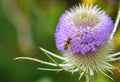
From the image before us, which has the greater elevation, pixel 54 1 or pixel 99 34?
pixel 54 1

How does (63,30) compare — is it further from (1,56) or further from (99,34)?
(1,56)

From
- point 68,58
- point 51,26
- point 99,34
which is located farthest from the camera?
point 51,26

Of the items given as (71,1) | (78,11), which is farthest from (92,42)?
(71,1)

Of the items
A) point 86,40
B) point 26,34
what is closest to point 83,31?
point 86,40

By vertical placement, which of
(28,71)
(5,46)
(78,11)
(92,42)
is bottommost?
(92,42)

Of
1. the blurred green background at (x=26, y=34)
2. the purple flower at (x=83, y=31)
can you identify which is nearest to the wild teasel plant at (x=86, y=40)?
the purple flower at (x=83, y=31)

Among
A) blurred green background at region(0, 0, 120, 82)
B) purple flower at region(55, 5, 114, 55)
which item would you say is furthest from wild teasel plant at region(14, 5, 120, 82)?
blurred green background at region(0, 0, 120, 82)

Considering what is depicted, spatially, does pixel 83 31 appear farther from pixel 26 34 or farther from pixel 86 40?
pixel 26 34

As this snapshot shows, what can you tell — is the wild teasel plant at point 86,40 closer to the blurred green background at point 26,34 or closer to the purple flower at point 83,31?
the purple flower at point 83,31
